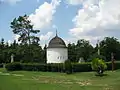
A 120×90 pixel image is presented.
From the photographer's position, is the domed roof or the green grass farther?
the domed roof

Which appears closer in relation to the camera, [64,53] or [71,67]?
[71,67]

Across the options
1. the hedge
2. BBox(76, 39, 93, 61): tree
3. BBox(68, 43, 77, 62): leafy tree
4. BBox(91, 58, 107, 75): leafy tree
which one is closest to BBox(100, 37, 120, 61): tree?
BBox(76, 39, 93, 61): tree

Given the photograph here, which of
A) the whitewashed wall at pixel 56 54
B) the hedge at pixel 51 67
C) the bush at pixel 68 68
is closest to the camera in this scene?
the bush at pixel 68 68

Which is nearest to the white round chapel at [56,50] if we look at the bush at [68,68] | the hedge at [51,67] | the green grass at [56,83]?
the hedge at [51,67]

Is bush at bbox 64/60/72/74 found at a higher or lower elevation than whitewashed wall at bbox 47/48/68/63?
lower

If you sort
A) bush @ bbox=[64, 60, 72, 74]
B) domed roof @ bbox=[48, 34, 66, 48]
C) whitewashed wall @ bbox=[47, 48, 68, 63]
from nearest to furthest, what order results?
bush @ bbox=[64, 60, 72, 74]
domed roof @ bbox=[48, 34, 66, 48]
whitewashed wall @ bbox=[47, 48, 68, 63]

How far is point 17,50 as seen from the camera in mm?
75438

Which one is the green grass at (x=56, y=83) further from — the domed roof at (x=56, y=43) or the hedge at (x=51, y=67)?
the domed roof at (x=56, y=43)

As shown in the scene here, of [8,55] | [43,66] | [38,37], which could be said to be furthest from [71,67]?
[8,55]

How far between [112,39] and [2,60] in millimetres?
35377

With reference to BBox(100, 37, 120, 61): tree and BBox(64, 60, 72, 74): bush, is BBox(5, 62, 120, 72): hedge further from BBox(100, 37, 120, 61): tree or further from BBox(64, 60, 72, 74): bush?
BBox(100, 37, 120, 61): tree

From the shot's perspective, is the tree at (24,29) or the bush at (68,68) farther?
the tree at (24,29)

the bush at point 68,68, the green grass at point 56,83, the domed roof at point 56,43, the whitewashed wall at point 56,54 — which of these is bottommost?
the green grass at point 56,83

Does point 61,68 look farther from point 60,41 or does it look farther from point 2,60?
point 2,60
